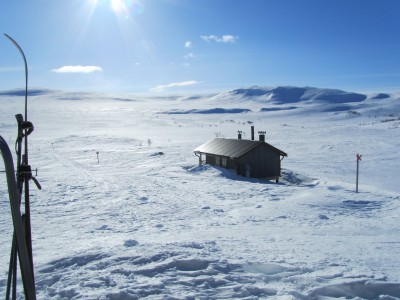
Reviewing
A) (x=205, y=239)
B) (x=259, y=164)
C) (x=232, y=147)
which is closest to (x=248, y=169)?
(x=259, y=164)

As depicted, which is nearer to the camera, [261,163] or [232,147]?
[261,163]

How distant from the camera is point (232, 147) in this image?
2783 cm

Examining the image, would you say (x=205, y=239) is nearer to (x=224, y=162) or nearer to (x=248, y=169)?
(x=248, y=169)

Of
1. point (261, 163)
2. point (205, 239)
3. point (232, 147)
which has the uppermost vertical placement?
point (232, 147)

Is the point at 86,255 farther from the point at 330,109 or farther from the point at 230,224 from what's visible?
the point at 330,109

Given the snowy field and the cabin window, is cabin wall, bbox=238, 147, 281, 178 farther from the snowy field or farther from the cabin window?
the cabin window

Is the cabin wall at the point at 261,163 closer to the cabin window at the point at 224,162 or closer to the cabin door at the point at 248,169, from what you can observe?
the cabin door at the point at 248,169

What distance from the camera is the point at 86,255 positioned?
328 inches

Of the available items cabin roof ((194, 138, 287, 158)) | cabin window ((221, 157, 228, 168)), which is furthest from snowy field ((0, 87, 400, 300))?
cabin window ((221, 157, 228, 168))

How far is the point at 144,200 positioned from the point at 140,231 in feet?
16.8

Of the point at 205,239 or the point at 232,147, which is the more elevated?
the point at 232,147

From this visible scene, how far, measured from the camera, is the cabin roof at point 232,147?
26.0 metres

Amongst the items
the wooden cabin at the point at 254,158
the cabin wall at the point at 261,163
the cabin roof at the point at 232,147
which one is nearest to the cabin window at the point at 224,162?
the wooden cabin at the point at 254,158

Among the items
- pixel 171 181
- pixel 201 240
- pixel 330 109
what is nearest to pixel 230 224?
pixel 201 240
